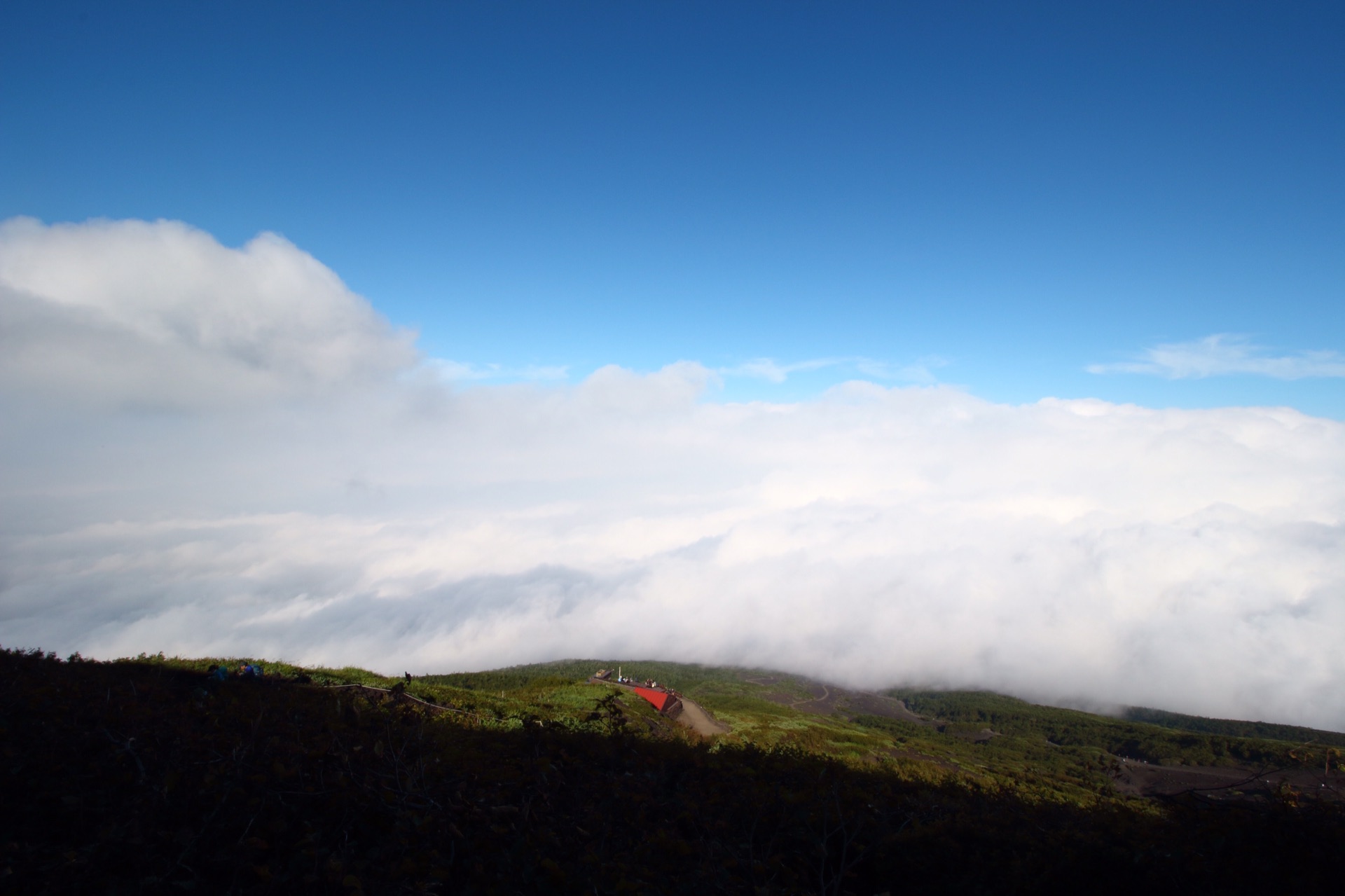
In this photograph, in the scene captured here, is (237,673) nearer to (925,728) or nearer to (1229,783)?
(1229,783)


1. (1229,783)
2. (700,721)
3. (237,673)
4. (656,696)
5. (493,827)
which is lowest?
(700,721)

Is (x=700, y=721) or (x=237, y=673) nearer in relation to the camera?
(x=237, y=673)

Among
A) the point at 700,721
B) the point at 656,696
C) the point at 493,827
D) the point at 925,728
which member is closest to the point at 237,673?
the point at 493,827

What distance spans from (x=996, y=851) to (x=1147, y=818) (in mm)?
2821

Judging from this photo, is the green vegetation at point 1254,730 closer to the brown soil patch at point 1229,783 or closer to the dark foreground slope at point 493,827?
the brown soil patch at point 1229,783

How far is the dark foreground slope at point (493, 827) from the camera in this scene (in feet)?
17.7

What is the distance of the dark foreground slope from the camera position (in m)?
5.39

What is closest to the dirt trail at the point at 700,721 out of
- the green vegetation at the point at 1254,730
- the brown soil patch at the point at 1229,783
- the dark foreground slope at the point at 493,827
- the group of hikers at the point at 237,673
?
the brown soil patch at the point at 1229,783

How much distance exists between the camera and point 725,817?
8.24 meters

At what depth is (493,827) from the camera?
6.09 m

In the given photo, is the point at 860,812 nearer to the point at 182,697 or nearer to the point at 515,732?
the point at 515,732

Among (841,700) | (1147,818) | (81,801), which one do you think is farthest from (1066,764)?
(841,700)

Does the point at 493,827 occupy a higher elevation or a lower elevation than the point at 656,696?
higher

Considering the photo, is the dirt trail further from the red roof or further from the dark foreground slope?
the dark foreground slope
